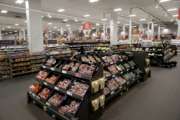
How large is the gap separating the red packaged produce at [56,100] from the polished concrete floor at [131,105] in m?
0.35

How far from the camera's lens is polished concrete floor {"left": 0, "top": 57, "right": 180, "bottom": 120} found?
3.57 metres

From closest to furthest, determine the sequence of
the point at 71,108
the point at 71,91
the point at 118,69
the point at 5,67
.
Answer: the point at 71,108 → the point at 71,91 → the point at 118,69 → the point at 5,67

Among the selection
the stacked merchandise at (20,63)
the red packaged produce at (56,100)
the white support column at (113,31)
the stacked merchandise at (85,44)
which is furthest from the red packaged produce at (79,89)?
the white support column at (113,31)

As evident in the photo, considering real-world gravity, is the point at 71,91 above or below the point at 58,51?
below

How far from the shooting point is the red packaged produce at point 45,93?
3812 mm

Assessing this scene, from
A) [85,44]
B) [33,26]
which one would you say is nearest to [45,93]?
[33,26]

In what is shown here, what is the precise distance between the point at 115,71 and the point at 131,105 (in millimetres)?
1138

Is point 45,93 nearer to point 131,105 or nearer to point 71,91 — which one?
point 71,91

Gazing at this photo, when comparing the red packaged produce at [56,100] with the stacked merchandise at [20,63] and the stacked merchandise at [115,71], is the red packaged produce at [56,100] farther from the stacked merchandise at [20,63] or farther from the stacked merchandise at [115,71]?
the stacked merchandise at [20,63]

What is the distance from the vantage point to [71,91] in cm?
327

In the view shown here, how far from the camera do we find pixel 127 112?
3.79 metres

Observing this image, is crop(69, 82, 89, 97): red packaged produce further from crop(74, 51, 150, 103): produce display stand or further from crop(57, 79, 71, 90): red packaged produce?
crop(74, 51, 150, 103): produce display stand

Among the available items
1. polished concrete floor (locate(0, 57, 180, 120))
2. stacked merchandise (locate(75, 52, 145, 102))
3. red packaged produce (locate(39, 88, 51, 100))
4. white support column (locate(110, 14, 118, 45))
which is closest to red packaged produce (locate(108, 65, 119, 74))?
stacked merchandise (locate(75, 52, 145, 102))

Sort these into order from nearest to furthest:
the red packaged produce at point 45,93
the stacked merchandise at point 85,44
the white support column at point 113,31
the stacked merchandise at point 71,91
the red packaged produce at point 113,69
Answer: the stacked merchandise at point 71,91, the red packaged produce at point 45,93, the red packaged produce at point 113,69, the stacked merchandise at point 85,44, the white support column at point 113,31
